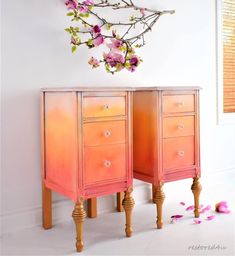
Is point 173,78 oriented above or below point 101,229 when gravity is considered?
above

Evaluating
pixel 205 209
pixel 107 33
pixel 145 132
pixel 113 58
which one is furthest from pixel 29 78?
pixel 205 209

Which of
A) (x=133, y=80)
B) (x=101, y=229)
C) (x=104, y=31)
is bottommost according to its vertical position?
(x=101, y=229)

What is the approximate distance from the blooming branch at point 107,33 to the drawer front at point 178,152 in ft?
1.75

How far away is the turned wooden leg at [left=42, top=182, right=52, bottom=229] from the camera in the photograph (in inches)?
84.8

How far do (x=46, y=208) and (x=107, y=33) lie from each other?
3.84 feet

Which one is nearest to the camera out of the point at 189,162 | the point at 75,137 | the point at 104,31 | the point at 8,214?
the point at 75,137

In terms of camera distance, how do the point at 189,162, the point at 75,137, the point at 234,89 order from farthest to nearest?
the point at 234,89 → the point at 189,162 → the point at 75,137

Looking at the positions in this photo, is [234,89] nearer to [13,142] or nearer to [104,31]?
[104,31]

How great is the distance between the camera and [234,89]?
334cm

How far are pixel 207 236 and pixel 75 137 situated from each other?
0.87m

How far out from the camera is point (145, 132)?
2236 millimetres

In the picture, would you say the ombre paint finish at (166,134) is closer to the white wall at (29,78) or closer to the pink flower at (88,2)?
the white wall at (29,78)

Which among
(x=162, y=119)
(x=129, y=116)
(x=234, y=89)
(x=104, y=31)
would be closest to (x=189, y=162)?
(x=162, y=119)

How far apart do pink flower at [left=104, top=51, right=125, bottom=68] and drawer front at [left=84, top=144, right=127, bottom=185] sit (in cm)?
59
